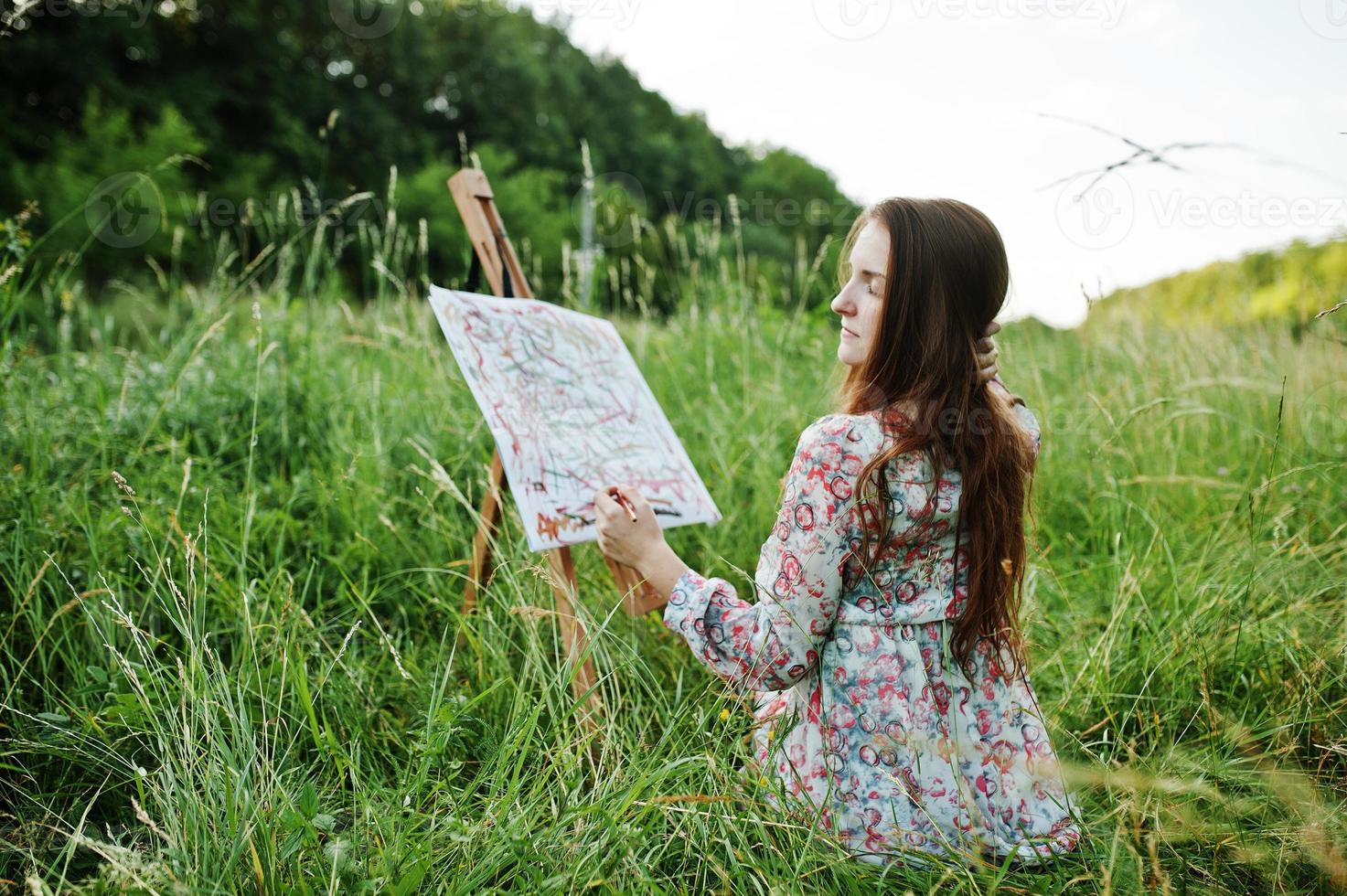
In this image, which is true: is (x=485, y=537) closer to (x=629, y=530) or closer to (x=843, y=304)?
(x=629, y=530)

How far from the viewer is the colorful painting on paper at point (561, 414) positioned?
1748 millimetres

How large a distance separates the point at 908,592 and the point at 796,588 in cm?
20

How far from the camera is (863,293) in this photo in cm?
149

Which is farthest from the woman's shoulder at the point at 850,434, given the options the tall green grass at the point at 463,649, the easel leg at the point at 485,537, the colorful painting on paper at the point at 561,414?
the easel leg at the point at 485,537

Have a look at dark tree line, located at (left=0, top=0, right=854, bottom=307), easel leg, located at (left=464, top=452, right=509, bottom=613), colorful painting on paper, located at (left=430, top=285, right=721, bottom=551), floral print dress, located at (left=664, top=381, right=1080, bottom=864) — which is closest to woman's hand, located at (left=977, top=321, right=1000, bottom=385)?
floral print dress, located at (left=664, top=381, right=1080, bottom=864)

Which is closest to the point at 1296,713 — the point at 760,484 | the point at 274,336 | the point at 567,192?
the point at 760,484

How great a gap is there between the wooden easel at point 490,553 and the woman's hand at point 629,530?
0.05 meters

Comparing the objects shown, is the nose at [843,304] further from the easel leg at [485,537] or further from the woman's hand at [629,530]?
the easel leg at [485,537]

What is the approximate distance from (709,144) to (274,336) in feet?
137

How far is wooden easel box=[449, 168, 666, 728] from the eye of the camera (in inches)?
65.5

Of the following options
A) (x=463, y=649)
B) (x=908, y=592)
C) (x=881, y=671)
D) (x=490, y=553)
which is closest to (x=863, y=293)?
(x=908, y=592)

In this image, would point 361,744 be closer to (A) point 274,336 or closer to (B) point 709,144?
(A) point 274,336

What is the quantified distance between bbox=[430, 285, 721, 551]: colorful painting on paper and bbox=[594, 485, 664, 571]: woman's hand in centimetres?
14

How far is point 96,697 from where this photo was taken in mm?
1770
